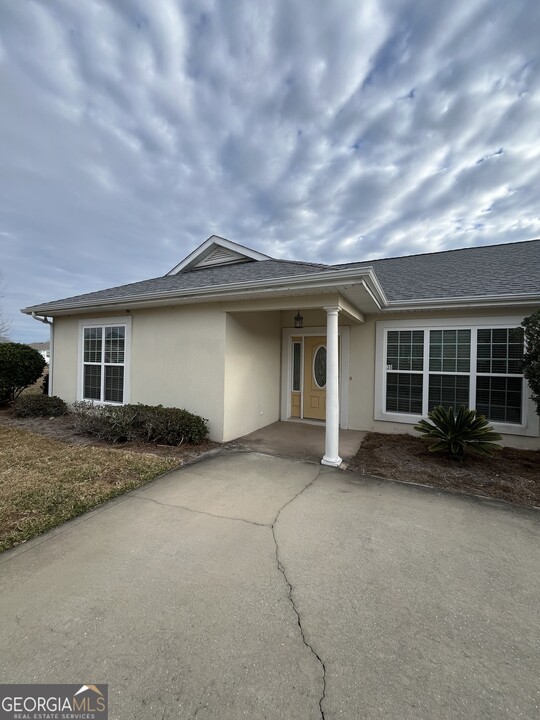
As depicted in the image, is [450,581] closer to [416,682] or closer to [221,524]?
[416,682]

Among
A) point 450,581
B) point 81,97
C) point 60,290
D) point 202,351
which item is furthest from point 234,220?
point 60,290

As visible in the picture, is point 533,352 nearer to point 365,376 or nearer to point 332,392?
point 365,376

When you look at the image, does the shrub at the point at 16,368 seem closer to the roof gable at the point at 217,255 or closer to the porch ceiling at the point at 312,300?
the roof gable at the point at 217,255

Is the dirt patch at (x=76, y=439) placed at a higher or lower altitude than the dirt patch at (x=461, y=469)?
lower

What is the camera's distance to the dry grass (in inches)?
128

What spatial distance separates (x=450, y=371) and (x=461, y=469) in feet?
7.80

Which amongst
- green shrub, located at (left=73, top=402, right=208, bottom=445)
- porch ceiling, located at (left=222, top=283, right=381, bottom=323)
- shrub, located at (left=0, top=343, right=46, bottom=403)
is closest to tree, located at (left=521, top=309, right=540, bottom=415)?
porch ceiling, located at (left=222, top=283, right=381, bottom=323)

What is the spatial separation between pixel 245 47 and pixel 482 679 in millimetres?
9638

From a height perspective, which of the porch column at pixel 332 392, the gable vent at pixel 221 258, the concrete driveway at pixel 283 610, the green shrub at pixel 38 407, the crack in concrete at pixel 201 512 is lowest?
the crack in concrete at pixel 201 512

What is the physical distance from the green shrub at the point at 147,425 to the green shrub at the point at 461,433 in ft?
14.2

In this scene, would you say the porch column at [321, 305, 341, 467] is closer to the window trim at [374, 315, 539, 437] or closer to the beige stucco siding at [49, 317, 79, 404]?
the window trim at [374, 315, 539, 437]

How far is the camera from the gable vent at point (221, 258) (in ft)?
32.2

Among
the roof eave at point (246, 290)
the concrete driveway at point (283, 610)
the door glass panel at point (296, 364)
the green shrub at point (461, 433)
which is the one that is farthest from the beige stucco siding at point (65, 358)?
the green shrub at point (461, 433)

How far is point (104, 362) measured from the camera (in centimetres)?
838
